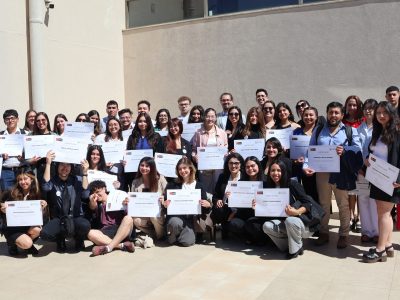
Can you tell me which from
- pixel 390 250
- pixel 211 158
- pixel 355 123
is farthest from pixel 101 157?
pixel 390 250

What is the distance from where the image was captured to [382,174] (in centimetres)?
521

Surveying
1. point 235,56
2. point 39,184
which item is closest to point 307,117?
Answer: point 39,184

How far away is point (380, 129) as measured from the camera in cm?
533

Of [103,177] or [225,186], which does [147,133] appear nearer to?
[103,177]

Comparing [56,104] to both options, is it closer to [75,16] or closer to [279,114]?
[75,16]

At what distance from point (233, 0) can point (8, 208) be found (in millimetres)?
7139

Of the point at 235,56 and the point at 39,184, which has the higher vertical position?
the point at 235,56

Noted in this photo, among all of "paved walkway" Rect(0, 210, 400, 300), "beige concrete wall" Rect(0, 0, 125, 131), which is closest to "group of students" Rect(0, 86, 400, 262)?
"paved walkway" Rect(0, 210, 400, 300)

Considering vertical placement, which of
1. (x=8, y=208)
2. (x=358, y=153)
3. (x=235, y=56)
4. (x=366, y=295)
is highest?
(x=235, y=56)

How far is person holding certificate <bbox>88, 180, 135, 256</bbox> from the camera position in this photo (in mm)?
5902

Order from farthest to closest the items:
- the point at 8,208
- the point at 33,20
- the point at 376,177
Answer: the point at 33,20
the point at 8,208
the point at 376,177

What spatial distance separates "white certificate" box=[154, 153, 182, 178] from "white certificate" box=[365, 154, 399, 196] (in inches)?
104

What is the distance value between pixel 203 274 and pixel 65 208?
208 centimetres

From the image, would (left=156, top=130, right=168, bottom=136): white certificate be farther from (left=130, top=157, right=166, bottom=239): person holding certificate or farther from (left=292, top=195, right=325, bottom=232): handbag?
(left=292, top=195, right=325, bottom=232): handbag
